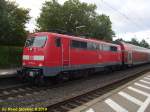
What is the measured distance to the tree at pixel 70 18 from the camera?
6078 cm

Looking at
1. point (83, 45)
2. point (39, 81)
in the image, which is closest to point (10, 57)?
point (83, 45)

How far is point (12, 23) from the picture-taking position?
3228 cm

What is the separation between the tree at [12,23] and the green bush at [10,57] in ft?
5.35

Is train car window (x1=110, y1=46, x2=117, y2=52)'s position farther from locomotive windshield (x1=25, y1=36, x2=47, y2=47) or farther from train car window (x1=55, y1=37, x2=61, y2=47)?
locomotive windshield (x1=25, y1=36, x2=47, y2=47)

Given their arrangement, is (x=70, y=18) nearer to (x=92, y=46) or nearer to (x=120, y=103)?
(x=92, y=46)

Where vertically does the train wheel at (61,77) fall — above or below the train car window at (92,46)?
below

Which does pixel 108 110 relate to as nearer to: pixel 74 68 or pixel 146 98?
pixel 146 98

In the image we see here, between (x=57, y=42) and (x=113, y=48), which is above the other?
(x=57, y=42)

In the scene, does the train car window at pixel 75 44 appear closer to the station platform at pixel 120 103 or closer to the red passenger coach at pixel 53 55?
the red passenger coach at pixel 53 55

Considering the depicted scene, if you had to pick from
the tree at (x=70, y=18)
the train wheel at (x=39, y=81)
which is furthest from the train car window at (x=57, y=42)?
the tree at (x=70, y=18)

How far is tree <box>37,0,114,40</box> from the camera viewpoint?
60781mm

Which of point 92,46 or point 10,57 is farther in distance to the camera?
point 10,57

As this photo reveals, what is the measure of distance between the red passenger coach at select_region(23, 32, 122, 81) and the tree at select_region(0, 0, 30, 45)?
1192 centimetres

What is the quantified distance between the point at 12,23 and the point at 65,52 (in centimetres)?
1635
